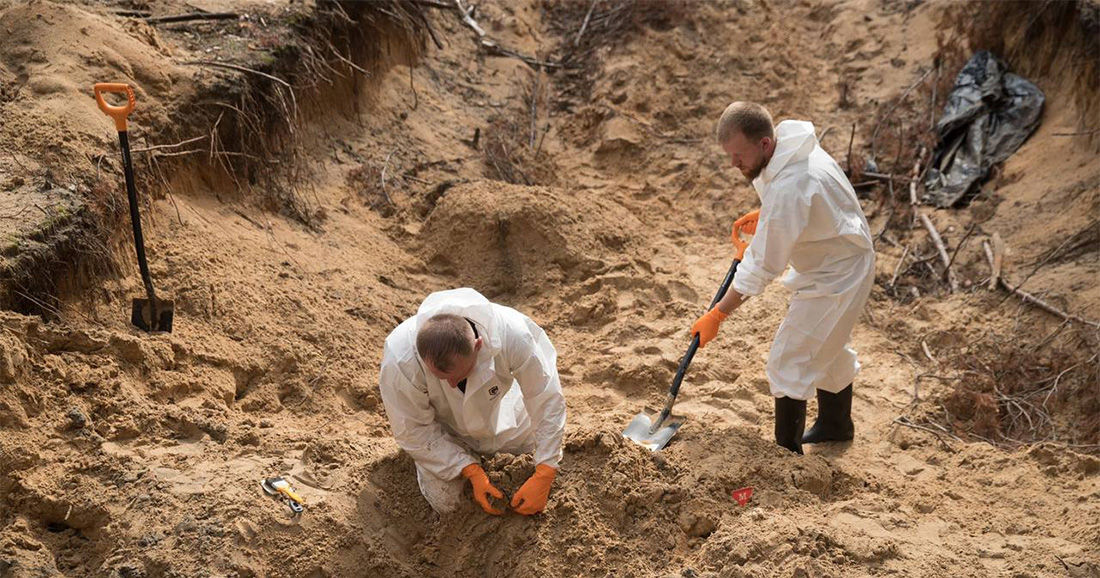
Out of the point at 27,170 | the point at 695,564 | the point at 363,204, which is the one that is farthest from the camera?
the point at 363,204

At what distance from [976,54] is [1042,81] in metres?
0.54

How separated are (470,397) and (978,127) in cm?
453

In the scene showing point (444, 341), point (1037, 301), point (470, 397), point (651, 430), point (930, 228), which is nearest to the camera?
point (444, 341)

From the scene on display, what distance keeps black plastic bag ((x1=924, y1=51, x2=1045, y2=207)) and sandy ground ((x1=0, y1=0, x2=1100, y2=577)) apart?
17cm

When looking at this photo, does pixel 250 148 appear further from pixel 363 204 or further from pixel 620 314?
pixel 620 314

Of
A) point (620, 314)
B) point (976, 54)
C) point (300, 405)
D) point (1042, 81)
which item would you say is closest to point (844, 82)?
point (976, 54)

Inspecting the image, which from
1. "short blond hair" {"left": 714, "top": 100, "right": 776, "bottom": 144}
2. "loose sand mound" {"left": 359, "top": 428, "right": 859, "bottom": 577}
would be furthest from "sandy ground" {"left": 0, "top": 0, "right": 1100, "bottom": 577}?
"short blond hair" {"left": 714, "top": 100, "right": 776, "bottom": 144}

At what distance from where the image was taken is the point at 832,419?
4.04 m

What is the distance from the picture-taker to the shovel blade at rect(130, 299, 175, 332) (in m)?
3.74

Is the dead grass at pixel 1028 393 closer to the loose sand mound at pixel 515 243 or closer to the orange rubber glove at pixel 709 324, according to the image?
the orange rubber glove at pixel 709 324

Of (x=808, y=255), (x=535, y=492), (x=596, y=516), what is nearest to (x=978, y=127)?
(x=808, y=255)

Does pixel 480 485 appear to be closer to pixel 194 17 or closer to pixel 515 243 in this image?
pixel 515 243

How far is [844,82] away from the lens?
7.07 meters

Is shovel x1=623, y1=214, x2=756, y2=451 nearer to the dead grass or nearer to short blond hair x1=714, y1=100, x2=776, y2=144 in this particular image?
short blond hair x1=714, y1=100, x2=776, y2=144
